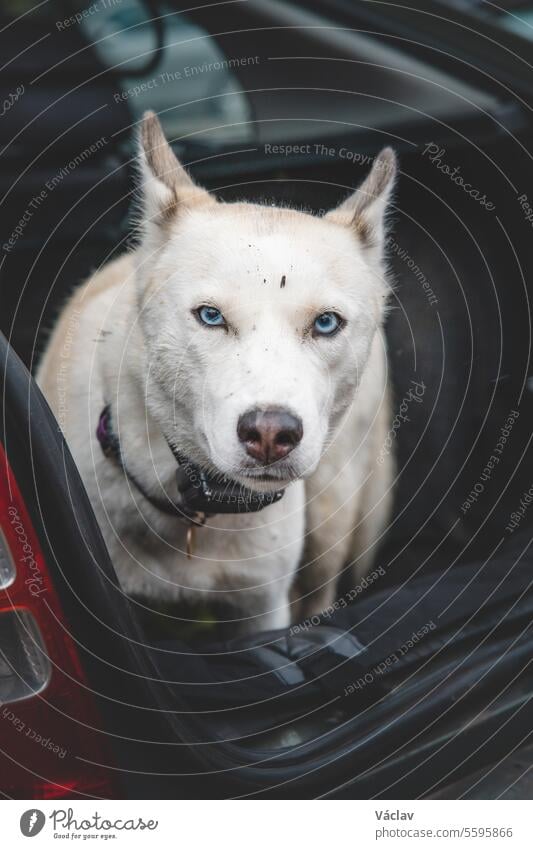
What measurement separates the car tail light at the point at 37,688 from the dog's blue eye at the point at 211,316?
464 millimetres

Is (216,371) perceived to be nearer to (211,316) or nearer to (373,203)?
(211,316)

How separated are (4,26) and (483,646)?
6.16ft

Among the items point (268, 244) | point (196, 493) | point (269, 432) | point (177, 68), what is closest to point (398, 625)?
point (196, 493)

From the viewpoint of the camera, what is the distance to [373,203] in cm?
158

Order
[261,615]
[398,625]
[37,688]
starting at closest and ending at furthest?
1. [37,688]
2. [398,625]
3. [261,615]

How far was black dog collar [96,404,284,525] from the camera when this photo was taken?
1548 millimetres

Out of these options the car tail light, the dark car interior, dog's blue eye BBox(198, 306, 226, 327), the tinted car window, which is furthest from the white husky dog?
the tinted car window

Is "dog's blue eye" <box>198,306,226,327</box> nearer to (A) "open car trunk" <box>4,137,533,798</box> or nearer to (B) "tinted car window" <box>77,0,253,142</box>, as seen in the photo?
(A) "open car trunk" <box>4,137,533,798</box>

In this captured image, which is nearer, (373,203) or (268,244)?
(268,244)

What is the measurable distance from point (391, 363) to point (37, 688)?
145 cm

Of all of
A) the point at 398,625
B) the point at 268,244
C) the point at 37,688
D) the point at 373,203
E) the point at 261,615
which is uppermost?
the point at 373,203

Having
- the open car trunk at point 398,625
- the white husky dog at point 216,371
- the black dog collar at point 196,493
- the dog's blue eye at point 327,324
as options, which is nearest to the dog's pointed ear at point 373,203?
the white husky dog at point 216,371

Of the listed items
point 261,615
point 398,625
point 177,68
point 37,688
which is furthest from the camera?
point 177,68

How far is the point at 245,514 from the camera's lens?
1726mm
